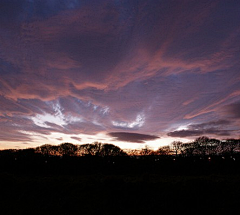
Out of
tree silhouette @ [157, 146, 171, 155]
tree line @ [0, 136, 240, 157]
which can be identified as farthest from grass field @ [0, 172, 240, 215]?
tree silhouette @ [157, 146, 171, 155]

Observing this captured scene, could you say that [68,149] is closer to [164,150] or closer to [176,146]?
[164,150]

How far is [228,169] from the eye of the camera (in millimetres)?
26078

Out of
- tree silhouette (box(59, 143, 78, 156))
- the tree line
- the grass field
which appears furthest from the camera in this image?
tree silhouette (box(59, 143, 78, 156))

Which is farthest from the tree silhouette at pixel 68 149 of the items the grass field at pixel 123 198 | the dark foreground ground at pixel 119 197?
the grass field at pixel 123 198

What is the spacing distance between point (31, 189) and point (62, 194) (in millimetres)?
2894

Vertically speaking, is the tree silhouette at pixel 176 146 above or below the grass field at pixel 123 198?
above

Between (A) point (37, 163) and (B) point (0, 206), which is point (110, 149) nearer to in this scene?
(A) point (37, 163)

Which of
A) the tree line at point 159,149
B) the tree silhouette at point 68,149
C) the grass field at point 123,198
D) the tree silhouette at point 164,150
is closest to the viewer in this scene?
the grass field at point 123,198

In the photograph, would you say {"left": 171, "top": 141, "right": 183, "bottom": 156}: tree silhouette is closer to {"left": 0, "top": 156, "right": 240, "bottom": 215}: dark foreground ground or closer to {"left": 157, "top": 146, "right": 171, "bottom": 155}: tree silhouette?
{"left": 157, "top": 146, "right": 171, "bottom": 155}: tree silhouette

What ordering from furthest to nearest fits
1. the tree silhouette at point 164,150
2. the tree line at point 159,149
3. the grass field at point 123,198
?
the tree silhouette at point 164,150 < the tree line at point 159,149 < the grass field at point 123,198

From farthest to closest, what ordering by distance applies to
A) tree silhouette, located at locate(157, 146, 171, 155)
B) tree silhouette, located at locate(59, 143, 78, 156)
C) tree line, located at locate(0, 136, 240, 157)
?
tree silhouette, located at locate(157, 146, 171, 155), tree silhouette, located at locate(59, 143, 78, 156), tree line, located at locate(0, 136, 240, 157)

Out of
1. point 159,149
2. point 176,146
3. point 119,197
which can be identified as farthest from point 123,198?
point 159,149

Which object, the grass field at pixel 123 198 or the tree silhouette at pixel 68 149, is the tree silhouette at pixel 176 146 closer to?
the tree silhouette at pixel 68 149

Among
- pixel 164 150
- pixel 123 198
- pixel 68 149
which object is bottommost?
pixel 123 198
